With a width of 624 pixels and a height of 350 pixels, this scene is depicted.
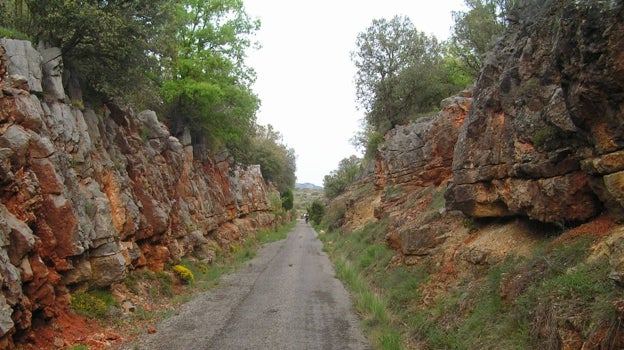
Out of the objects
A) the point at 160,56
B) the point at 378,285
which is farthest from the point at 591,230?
the point at 160,56

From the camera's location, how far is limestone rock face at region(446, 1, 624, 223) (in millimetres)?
6742

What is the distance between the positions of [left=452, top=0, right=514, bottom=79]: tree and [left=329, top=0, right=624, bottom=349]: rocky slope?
14.7 metres

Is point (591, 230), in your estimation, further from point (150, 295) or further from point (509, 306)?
point (150, 295)

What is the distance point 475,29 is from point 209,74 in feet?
54.4

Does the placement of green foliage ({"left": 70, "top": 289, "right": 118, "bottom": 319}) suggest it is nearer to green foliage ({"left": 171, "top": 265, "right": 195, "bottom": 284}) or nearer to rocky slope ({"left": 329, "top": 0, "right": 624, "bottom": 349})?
green foliage ({"left": 171, "top": 265, "right": 195, "bottom": 284})

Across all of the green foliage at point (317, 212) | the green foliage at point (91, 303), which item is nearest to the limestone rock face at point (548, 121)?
the green foliage at point (91, 303)

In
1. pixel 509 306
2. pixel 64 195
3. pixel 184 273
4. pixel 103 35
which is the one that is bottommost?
pixel 509 306

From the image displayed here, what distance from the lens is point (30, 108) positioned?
1038 cm

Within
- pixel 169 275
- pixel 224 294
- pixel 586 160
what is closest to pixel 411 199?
pixel 224 294

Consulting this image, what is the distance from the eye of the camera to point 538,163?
924 centimetres

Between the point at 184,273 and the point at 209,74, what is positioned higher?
the point at 209,74

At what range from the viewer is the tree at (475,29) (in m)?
26.5

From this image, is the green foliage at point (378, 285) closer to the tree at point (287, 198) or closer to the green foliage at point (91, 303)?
the green foliage at point (91, 303)

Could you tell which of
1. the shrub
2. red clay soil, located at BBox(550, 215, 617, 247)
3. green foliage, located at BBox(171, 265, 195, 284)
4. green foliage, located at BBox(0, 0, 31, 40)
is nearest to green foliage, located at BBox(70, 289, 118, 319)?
the shrub
